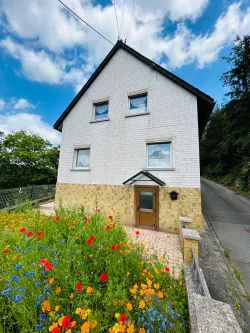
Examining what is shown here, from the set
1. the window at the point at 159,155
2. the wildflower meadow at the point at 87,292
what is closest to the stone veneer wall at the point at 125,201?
the window at the point at 159,155

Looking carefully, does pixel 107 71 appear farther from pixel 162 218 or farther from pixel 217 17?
pixel 162 218

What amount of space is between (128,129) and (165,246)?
5337mm

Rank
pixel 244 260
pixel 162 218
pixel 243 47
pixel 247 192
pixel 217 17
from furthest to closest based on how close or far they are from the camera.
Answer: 1. pixel 243 47
2. pixel 247 192
3. pixel 217 17
4. pixel 162 218
5. pixel 244 260

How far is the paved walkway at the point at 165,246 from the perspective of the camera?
3.48m

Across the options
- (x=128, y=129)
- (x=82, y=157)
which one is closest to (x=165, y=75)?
(x=128, y=129)

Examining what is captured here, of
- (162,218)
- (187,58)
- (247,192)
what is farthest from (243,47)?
(162,218)

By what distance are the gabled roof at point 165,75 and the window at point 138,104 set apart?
4.71 feet

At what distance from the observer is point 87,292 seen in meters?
1.66

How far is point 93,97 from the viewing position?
8.23m

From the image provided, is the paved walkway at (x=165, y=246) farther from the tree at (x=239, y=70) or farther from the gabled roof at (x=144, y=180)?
the tree at (x=239, y=70)

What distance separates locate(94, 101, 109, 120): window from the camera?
7886 mm

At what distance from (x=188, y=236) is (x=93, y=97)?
848 cm

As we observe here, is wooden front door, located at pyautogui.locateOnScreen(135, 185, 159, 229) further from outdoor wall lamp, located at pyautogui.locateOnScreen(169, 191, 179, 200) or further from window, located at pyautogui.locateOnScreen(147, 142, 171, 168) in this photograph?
window, located at pyautogui.locateOnScreen(147, 142, 171, 168)

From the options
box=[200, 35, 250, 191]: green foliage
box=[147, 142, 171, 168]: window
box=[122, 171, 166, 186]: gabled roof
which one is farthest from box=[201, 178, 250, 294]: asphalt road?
box=[200, 35, 250, 191]: green foliage
